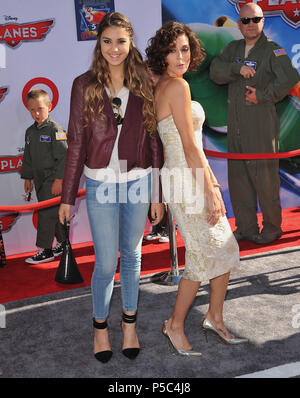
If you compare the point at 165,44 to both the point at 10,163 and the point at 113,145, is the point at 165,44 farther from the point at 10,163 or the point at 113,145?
the point at 10,163

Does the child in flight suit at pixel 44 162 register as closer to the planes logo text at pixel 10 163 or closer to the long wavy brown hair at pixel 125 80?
the planes logo text at pixel 10 163

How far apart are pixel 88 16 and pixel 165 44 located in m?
2.28

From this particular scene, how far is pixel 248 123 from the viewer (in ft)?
15.1

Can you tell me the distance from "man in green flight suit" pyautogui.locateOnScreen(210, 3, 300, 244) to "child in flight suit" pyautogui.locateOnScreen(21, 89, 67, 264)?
1.60 m

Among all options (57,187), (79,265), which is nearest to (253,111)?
(57,187)

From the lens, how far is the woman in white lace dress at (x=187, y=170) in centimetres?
245

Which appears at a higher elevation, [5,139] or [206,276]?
[5,139]

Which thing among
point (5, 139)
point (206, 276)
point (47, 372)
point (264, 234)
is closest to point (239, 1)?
point (264, 234)

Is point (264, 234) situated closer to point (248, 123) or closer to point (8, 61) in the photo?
point (248, 123)

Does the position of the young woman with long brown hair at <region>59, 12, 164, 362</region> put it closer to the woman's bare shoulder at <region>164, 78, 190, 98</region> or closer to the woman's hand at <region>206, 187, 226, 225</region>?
the woman's bare shoulder at <region>164, 78, 190, 98</region>

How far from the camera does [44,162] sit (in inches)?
170

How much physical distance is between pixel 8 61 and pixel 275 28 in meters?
2.77

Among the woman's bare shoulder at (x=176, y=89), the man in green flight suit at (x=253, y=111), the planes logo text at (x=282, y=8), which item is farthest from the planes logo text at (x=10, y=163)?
the planes logo text at (x=282, y=8)
